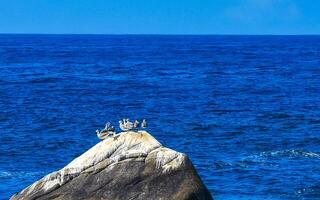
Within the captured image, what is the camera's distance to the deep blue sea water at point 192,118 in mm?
44469

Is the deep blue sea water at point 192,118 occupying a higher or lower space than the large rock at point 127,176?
higher

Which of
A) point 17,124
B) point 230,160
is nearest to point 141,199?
point 230,160

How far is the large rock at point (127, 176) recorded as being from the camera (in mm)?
26281

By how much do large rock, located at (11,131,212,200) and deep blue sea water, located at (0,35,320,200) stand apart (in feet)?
41.8

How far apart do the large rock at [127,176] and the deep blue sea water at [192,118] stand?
12751mm

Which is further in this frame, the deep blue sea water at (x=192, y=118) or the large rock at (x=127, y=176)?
the deep blue sea water at (x=192, y=118)

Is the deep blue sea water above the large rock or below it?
above

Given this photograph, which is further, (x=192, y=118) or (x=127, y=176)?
(x=192, y=118)

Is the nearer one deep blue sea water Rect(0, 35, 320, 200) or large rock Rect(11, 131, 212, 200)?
large rock Rect(11, 131, 212, 200)

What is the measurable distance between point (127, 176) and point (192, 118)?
40710 millimetres

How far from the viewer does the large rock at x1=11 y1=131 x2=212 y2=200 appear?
2628 centimetres

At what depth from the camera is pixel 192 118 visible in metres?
67.2

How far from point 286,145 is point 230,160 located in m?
6.71

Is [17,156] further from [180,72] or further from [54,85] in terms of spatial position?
[180,72]
